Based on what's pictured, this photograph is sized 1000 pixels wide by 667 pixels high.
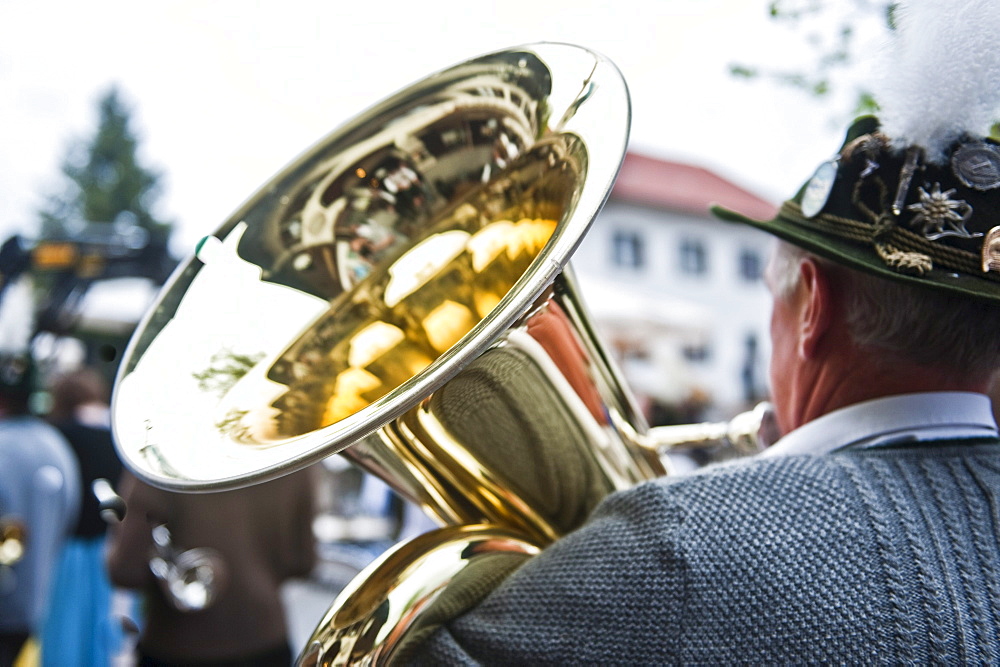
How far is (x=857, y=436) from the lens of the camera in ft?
3.56

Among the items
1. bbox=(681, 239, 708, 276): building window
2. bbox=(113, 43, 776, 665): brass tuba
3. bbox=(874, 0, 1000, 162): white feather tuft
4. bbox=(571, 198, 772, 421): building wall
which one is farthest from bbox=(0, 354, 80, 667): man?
bbox=(681, 239, 708, 276): building window

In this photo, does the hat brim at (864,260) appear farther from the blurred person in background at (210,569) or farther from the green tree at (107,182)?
the green tree at (107,182)

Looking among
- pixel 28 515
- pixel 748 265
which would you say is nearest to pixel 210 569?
pixel 28 515

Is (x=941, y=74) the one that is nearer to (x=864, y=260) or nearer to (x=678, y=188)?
(x=864, y=260)

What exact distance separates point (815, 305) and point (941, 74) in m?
0.32

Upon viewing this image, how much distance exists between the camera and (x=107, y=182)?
29781mm

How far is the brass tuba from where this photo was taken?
1.05m

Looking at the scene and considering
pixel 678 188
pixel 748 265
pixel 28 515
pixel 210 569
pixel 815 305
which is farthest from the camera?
pixel 678 188

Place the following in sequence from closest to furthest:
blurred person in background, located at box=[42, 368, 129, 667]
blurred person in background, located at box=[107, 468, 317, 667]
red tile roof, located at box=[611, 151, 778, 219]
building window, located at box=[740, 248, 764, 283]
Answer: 1. blurred person in background, located at box=[107, 468, 317, 667]
2. blurred person in background, located at box=[42, 368, 129, 667]
3. red tile roof, located at box=[611, 151, 778, 219]
4. building window, located at box=[740, 248, 764, 283]

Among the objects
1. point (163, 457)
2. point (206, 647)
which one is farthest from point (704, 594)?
point (206, 647)

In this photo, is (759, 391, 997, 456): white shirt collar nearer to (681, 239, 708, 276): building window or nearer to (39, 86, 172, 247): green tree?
(681, 239, 708, 276): building window

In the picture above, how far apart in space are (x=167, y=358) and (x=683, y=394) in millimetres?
9613

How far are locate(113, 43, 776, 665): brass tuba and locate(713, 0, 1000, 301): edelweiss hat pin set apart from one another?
327 millimetres

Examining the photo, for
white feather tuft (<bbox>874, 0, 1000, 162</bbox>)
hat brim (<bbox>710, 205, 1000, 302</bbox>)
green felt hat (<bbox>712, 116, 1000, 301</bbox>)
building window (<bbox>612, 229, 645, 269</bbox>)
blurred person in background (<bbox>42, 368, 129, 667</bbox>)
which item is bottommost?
building window (<bbox>612, 229, 645, 269</bbox>)
